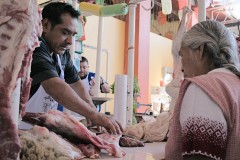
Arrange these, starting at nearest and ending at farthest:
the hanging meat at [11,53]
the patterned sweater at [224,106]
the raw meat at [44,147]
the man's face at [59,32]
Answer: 1. the hanging meat at [11,53]
2. the raw meat at [44,147]
3. the patterned sweater at [224,106]
4. the man's face at [59,32]

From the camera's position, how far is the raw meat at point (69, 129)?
4.53ft

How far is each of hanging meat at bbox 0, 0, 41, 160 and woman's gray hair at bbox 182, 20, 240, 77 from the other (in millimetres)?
835

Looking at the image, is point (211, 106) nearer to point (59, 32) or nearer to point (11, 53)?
point (11, 53)

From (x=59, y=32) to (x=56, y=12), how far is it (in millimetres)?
135

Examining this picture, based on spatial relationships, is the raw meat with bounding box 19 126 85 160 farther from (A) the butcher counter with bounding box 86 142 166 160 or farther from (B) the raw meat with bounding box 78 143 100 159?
(A) the butcher counter with bounding box 86 142 166 160

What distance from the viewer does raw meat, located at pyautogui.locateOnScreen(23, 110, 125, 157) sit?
4.53 ft

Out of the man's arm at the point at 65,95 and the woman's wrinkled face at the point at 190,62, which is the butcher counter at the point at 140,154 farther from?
the woman's wrinkled face at the point at 190,62

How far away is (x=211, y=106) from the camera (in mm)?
1252

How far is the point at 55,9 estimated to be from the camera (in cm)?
219

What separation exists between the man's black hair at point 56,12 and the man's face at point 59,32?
0.02 meters

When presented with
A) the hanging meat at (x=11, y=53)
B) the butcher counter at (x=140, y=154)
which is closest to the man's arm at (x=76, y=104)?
the butcher counter at (x=140, y=154)

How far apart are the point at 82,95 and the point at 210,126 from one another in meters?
1.43

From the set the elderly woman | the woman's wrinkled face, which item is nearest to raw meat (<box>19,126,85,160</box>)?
the elderly woman

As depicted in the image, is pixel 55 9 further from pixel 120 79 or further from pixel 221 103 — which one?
pixel 221 103
